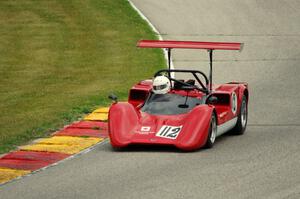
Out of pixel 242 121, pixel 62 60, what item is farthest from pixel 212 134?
pixel 62 60

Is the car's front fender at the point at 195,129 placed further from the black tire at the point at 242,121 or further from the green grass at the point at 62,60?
the green grass at the point at 62,60

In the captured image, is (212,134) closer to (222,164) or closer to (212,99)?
(212,99)

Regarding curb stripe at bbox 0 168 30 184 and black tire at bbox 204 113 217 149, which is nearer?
curb stripe at bbox 0 168 30 184

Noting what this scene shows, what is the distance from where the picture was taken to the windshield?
53.1ft

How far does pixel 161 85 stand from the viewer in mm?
16484

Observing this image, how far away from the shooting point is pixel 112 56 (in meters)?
27.3

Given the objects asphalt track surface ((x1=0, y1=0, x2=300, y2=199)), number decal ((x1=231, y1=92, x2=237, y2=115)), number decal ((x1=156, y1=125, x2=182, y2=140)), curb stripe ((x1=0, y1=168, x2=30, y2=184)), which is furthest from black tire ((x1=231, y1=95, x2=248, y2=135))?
curb stripe ((x1=0, y1=168, x2=30, y2=184))

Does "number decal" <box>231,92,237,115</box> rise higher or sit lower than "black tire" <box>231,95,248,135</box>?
higher

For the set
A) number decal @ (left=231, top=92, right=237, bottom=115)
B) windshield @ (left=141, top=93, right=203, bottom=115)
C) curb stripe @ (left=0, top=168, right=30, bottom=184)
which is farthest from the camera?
number decal @ (left=231, top=92, right=237, bottom=115)

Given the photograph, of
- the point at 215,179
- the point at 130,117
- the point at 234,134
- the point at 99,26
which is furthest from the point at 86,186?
the point at 99,26

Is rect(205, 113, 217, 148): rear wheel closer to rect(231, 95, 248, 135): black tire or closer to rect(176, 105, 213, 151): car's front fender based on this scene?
rect(176, 105, 213, 151): car's front fender

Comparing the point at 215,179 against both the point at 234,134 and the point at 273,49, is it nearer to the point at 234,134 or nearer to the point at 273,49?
the point at 234,134

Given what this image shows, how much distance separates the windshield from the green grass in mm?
2282

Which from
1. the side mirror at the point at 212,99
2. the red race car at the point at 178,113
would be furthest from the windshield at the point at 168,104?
the side mirror at the point at 212,99
